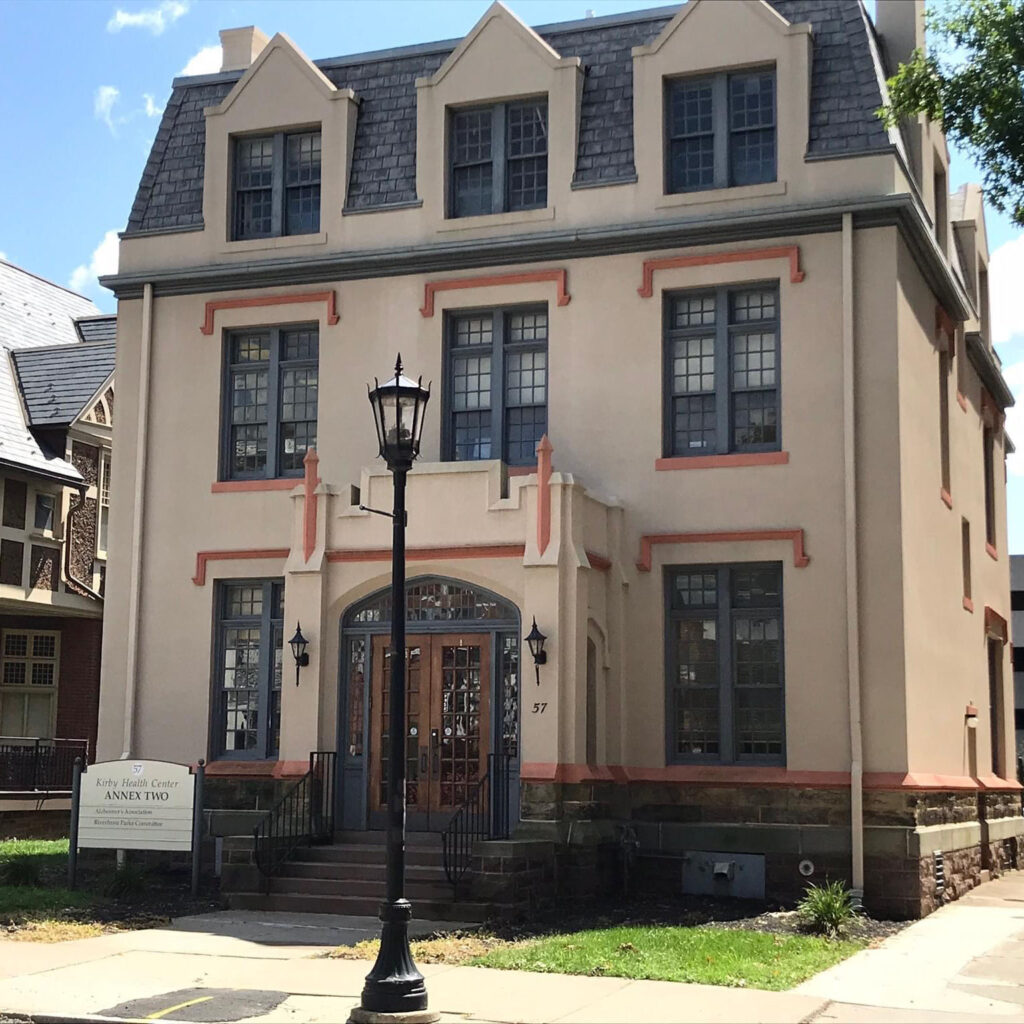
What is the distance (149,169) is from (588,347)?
7778 millimetres

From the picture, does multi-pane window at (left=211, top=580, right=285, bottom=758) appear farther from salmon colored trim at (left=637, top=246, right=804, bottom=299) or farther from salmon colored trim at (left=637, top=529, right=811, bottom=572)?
salmon colored trim at (left=637, top=246, right=804, bottom=299)

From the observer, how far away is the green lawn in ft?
42.5

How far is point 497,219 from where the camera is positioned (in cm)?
2038

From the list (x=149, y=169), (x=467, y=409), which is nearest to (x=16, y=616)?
(x=149, y=169)

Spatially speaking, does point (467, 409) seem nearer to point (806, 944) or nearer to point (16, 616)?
point (806, 944)

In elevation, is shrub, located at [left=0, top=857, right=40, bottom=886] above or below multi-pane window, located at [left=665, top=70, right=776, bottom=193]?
below

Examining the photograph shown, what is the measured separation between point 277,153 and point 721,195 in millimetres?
6685

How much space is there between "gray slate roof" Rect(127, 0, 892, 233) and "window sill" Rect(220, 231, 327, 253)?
689 millimetres

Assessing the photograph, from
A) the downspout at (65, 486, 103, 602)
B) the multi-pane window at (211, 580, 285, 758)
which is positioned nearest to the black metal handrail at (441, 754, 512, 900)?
the multi-pane window at (211, 580, 285, 758)

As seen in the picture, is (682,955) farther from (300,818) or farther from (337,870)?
(300,818)

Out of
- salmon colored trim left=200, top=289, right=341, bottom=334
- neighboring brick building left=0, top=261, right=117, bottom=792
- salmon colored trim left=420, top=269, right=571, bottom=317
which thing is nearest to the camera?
salmon colored trim left=420, top=269, right=571, bottom=317

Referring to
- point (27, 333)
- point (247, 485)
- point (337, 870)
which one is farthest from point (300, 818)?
point (27, 333)

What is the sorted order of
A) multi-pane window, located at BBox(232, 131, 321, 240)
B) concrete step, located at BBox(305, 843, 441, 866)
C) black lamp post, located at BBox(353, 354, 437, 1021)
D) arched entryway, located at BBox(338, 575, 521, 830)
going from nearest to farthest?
black lamp post, located at BBox(353, 354, 437, 1021) < concrete step, located at BBox(305, 843, 441, 866) < arched entryway, located at BBox(338, 575, 521, 830) < multi-pane window, located at BBox(232, 131, 321, 240)

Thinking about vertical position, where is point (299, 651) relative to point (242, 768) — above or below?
above
